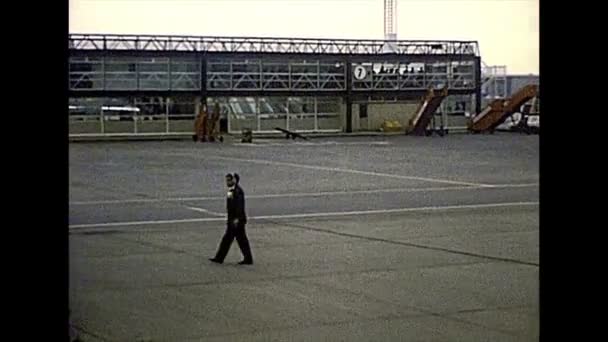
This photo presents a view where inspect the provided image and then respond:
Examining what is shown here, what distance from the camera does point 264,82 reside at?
6812 cm

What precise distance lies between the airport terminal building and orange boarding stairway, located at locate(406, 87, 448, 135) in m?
2.22

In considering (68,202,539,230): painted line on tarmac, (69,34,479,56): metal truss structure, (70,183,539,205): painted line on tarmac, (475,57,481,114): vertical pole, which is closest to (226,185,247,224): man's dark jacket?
(68,202,539,230): painted line on tarmac

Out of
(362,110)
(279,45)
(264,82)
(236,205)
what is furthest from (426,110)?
(236,205)

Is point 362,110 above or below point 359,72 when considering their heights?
below

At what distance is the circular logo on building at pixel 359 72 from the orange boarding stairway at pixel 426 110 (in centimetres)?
423

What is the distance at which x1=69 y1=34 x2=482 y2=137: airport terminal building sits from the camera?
62281 mm

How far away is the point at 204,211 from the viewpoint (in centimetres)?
2453

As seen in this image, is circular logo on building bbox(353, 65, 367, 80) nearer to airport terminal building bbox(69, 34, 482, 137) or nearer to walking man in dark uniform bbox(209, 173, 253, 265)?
airport terminal building bbox(69, 34, 482, 137)

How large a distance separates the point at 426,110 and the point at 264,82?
10524mm

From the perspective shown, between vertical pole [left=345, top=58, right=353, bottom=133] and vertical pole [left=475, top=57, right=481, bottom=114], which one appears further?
vertical pole [left=475, top=57, right=481, bottom=114]

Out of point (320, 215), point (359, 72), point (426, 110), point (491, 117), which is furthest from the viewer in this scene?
point (491, 117)

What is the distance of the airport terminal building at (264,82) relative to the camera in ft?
204

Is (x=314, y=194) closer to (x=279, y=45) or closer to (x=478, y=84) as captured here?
(x=279, y=45)
